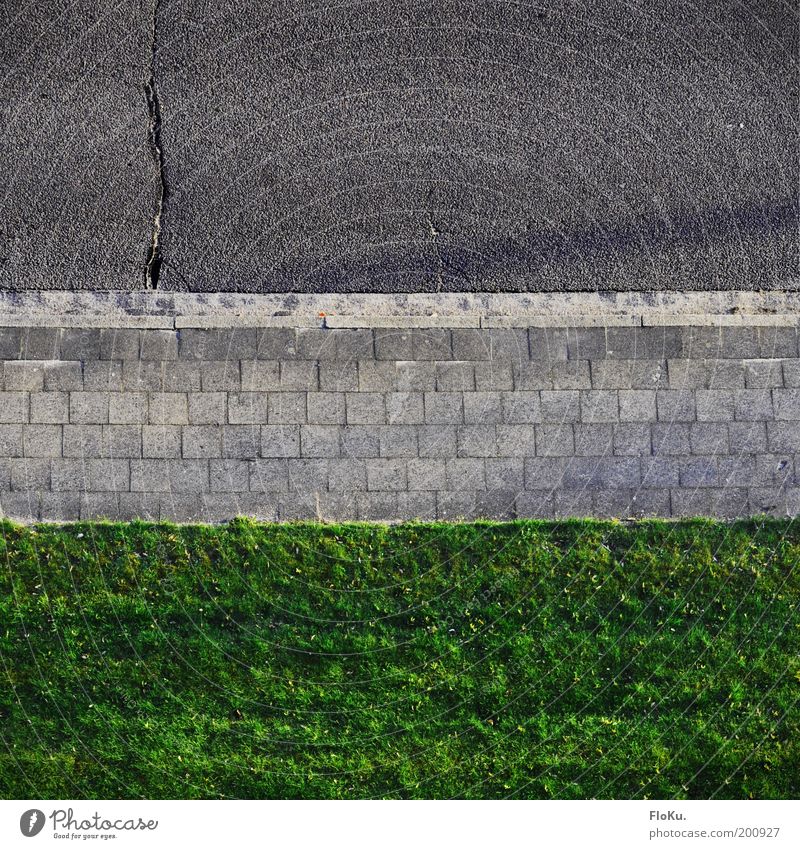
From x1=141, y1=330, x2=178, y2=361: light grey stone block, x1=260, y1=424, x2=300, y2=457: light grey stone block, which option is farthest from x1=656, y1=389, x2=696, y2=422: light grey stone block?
x1=141, y1=330, x2=178, y2=361: light grey stone block

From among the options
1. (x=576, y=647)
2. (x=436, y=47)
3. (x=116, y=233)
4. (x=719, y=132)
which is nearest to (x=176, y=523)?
(x=116, y=233)

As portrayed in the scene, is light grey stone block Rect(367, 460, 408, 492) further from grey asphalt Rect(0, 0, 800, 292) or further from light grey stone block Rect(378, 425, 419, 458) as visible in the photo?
grey asphalt Rect(0, 0, 800, 292)

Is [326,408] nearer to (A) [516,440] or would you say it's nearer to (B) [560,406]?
(A) [516,440]

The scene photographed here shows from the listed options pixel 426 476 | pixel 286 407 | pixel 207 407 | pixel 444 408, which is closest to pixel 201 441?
pixel 207 407

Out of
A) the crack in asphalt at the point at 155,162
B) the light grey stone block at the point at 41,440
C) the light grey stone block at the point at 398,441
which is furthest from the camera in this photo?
the crack in asphalt at the point at 155,162

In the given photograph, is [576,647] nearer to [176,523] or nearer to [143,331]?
[176,523]

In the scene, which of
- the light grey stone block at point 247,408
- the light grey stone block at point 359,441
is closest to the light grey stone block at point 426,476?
the light grey stone block at point 359,441

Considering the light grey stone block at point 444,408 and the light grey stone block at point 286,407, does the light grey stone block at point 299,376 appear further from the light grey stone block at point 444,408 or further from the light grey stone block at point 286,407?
the light grey stone block at point 444,408
